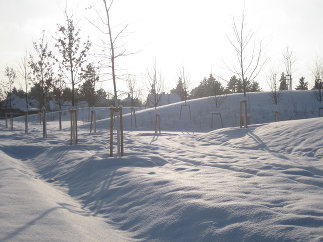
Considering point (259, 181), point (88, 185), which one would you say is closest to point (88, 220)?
point (88, 185)

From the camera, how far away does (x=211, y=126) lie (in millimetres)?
18391

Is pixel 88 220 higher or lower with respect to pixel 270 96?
lower

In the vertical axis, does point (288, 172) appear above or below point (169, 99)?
below

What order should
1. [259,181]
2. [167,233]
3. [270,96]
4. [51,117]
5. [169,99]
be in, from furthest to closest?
[169,99] < [51,117] < [270,96] < [259,181] < [167,233]

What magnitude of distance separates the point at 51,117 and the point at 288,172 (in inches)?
1309

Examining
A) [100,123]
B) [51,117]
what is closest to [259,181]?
[100,123]

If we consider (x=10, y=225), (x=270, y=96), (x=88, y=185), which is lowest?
(x=88, y=185)

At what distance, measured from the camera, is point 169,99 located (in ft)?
175

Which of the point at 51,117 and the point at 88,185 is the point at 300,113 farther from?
the point at 51,117

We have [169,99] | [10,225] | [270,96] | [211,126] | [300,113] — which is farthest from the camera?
[169,99]

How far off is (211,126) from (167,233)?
53.8 feet

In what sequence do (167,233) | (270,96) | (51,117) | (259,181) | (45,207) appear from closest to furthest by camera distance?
1. (167,233)
2. (45,207)
3. (259,181)
4. (270,96)
5. (51,117)

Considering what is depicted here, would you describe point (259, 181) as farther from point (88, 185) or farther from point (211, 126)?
point (211, 126)

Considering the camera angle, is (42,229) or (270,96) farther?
(270,96)
